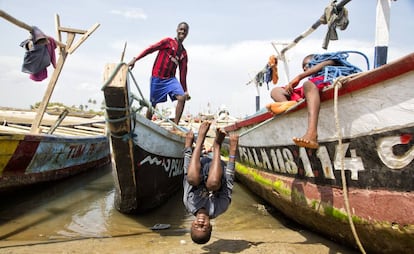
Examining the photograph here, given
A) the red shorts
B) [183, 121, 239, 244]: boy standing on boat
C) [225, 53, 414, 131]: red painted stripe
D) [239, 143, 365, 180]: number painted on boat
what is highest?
the red shorts

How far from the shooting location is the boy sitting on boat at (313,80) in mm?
2586

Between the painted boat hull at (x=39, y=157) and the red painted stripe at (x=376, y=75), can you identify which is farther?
the painted boat hull at (x=39, y=157)

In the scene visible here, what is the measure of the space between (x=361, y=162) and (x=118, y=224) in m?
2.67

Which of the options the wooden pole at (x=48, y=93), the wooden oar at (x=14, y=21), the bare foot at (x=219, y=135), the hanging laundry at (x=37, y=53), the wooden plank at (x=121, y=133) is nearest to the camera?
the wooden plank at (x=121, y=133)

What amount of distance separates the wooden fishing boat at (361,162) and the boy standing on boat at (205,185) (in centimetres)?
71

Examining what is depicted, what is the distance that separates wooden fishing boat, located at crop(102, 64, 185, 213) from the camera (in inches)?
111

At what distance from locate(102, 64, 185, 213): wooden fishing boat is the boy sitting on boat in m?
1.36

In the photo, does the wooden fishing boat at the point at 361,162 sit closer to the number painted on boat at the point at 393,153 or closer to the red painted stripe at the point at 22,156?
the number painted on boat at the point at 393,153

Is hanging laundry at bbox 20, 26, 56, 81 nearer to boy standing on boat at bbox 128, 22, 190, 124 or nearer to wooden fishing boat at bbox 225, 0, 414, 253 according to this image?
boy standing on boat at bbox 128, 22, 190, 124

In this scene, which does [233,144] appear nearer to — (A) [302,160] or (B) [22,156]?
(A) [302,160]

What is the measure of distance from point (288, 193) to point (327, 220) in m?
0.62

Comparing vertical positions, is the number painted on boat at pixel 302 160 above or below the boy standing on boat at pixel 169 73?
below

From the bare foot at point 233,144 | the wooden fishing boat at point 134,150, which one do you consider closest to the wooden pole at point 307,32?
the bare foot at point 233,144

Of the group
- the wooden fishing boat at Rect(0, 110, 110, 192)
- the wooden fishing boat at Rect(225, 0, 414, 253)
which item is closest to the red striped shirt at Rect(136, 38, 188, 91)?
the wooden fishing boat at Rect(0, 110, 110, 192)
